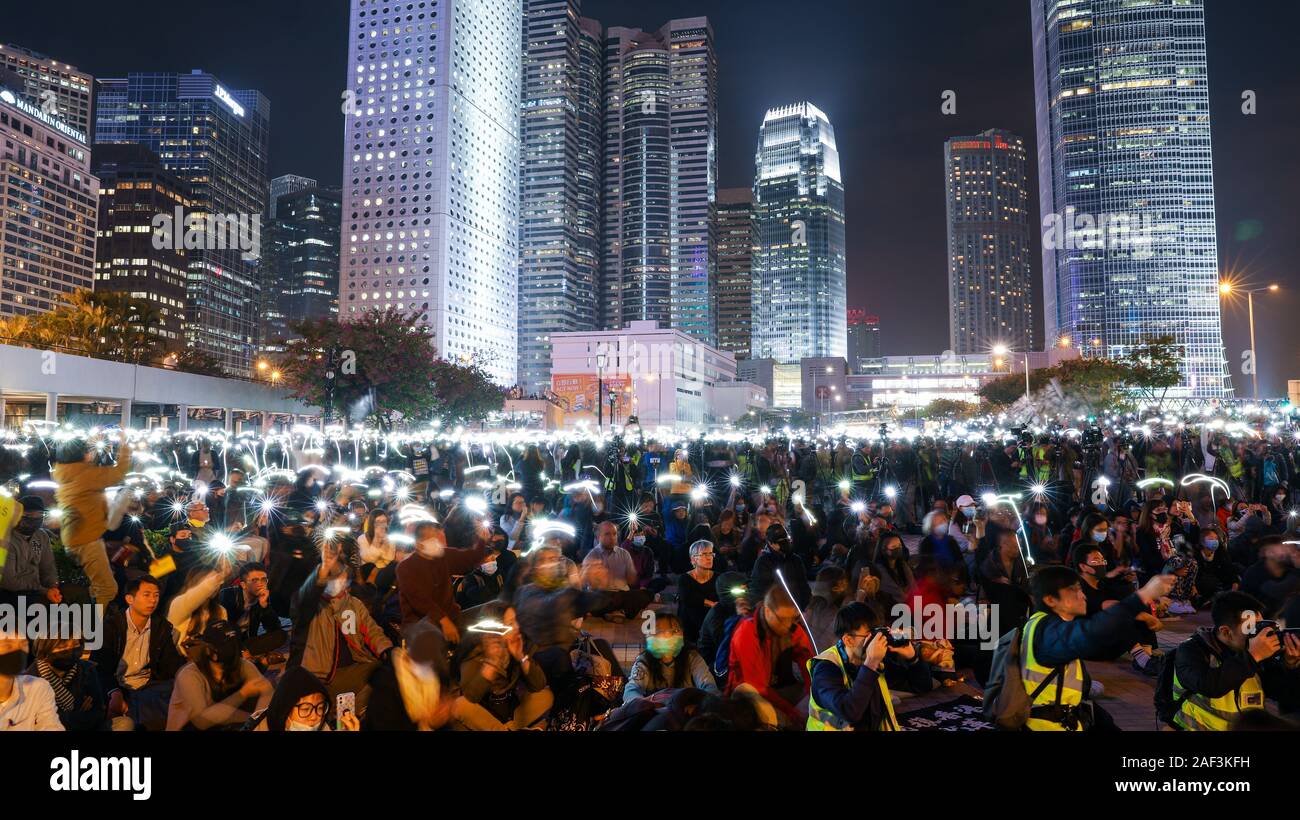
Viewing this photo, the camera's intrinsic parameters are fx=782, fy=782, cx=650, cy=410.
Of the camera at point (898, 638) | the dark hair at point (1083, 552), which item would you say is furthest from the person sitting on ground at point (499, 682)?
the dark hair at point (1083, 552)

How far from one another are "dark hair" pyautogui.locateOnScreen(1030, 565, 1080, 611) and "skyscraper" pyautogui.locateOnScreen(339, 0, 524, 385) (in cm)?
13863

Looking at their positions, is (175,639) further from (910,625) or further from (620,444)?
(620,444)

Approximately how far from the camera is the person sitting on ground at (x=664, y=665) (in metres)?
5.02

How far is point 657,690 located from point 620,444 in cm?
1378

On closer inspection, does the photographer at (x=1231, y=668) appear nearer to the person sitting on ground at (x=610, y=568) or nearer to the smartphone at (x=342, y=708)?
the person sitting on ground at (x=610, y=568)

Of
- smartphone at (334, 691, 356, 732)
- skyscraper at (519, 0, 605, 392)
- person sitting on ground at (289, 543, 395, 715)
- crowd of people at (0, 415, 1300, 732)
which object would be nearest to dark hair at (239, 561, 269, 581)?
crowd of people at (0, 415, 1300, 732)

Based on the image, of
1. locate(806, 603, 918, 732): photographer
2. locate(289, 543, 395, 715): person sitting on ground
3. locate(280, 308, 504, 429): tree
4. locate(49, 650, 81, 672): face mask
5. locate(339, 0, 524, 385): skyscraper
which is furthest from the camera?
locate(339, 0, 524, 385): skyscraper

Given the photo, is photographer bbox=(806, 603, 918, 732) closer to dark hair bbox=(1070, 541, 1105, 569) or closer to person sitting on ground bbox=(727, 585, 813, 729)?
person sitting on ground bbox=(727, 585, 813, 729)

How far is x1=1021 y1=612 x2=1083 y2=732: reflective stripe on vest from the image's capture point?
157 inches

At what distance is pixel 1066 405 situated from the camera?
51031 millimetres

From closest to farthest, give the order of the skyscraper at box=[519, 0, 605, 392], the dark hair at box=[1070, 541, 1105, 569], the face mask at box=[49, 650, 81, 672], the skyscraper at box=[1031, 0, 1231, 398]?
1. the face mask at box=[49, 650, 81, 672]
2. the dark hair at box=[1070, 541, 1105, 569]
3. the skyscraper at box=[1031, 0, 1231, 398]
4. the skyscraper at box=[519, 0, 605, 392]

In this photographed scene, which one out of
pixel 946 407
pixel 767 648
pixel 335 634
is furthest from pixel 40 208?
pixel 767 648

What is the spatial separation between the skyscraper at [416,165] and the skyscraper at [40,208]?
1671 inches

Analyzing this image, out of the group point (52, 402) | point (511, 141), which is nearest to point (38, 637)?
point (52, 402)
